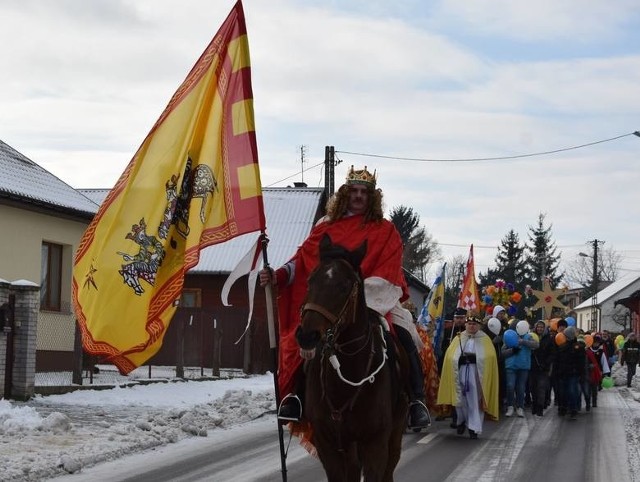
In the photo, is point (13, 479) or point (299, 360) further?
point (13, 479)

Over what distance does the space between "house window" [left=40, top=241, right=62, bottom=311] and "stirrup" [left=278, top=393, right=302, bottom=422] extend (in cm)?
1784

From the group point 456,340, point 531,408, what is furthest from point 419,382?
point 531,408

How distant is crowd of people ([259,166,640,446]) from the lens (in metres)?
7.96

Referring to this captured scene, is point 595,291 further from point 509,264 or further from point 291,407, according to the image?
point 291,407

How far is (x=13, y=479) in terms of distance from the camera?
33.2ft

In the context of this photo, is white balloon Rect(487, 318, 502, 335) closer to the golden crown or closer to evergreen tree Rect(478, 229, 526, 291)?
the golden crown

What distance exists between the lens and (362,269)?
7.91 m

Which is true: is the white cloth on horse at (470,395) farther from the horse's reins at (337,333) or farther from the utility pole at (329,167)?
the utility pole at (329,167)

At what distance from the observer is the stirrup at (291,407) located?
7699 mm

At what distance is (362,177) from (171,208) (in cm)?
144

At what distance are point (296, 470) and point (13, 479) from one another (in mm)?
2985

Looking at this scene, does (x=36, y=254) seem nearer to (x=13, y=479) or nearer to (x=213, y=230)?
(x=13, y=479)

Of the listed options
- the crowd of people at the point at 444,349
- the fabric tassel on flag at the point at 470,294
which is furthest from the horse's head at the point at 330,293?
the fabric tassel on flag at the point at 470,294

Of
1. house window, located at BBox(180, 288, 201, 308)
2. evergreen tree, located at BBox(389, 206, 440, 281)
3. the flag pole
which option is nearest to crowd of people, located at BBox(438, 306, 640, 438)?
the flag pole
